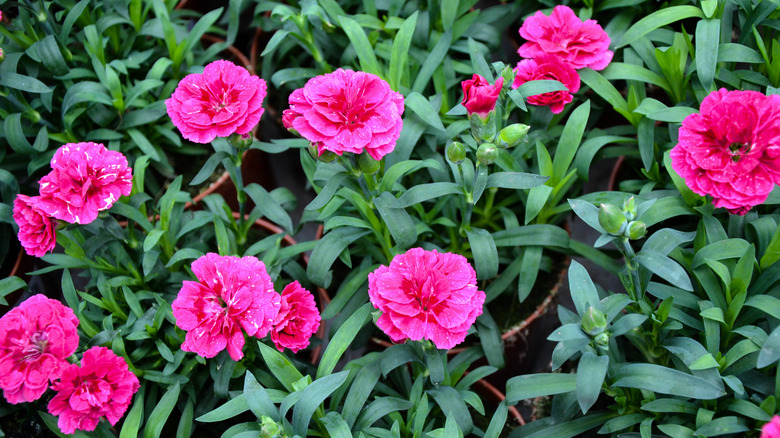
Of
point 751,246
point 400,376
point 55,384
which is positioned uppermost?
point 751,246

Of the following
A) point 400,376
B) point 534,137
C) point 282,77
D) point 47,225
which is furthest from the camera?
point 282,77

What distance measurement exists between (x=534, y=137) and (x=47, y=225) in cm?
107

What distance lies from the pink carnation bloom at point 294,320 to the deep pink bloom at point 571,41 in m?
0.75

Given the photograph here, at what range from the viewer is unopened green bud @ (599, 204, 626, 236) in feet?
3.47

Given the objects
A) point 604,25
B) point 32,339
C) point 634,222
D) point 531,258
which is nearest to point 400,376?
point 531,258

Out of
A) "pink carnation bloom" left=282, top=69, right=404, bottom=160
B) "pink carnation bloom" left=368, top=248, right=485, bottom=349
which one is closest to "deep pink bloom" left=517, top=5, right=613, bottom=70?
"pink carnation bloom" left=282, top=69, right=404, bottom=160

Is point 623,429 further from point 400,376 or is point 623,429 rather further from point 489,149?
point 489,149

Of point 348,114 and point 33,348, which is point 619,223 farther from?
point 33,348

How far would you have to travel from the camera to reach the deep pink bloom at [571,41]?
58.1 inches

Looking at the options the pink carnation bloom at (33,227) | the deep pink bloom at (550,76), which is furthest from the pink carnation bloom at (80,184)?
the deep pink bloom at (550,76)

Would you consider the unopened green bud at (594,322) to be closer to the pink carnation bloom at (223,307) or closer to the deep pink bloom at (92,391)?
the pink carnation bloom at (223,307)

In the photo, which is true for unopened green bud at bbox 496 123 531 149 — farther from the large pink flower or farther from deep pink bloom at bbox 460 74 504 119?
the large pink flower

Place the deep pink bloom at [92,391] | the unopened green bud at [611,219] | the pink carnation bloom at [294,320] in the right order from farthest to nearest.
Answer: the pink carnation bloom at [294,320]
the deep pink bloom at [92,391]
the unopened green bud at [611,219]

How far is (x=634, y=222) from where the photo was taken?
108 centimetres
